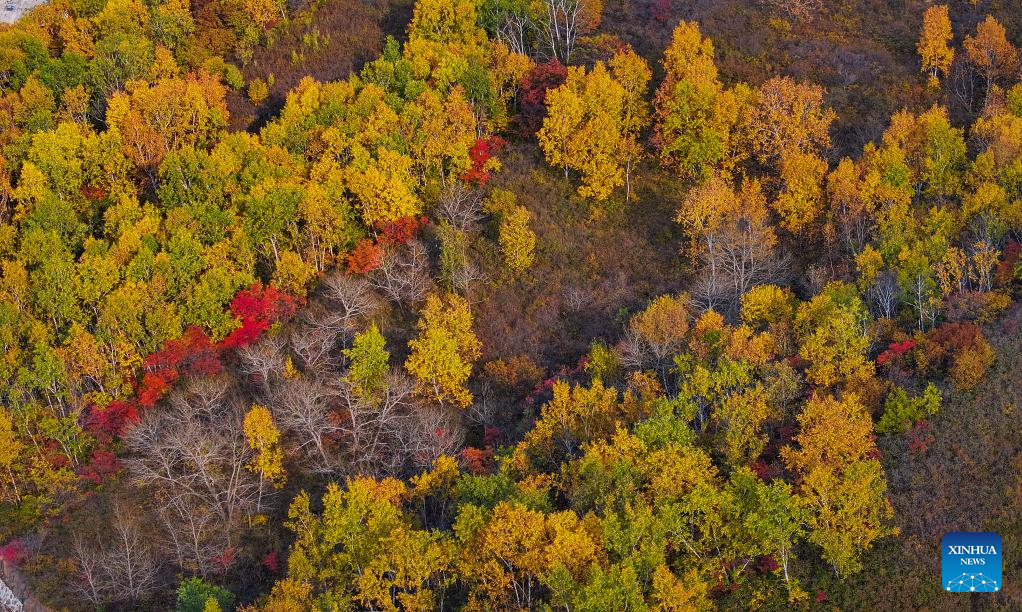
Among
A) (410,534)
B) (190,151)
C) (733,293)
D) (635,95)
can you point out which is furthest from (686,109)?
(410,534)

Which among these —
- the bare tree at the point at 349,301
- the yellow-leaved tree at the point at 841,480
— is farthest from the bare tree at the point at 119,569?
the yellow-leaved tree at the point at 841,480

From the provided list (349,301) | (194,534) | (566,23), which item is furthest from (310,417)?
(566,23)

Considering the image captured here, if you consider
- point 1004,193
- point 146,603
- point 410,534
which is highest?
point 1004,193

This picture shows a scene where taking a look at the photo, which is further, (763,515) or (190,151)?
(190,151)

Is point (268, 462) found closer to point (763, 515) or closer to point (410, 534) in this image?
point (410, 534)

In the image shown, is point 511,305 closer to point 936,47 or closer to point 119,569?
point 119,569

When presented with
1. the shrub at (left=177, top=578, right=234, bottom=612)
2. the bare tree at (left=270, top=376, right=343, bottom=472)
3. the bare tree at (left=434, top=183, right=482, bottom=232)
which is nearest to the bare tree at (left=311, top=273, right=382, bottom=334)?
the bare tree at (left=270, top=376, right=343, bottom=472)
